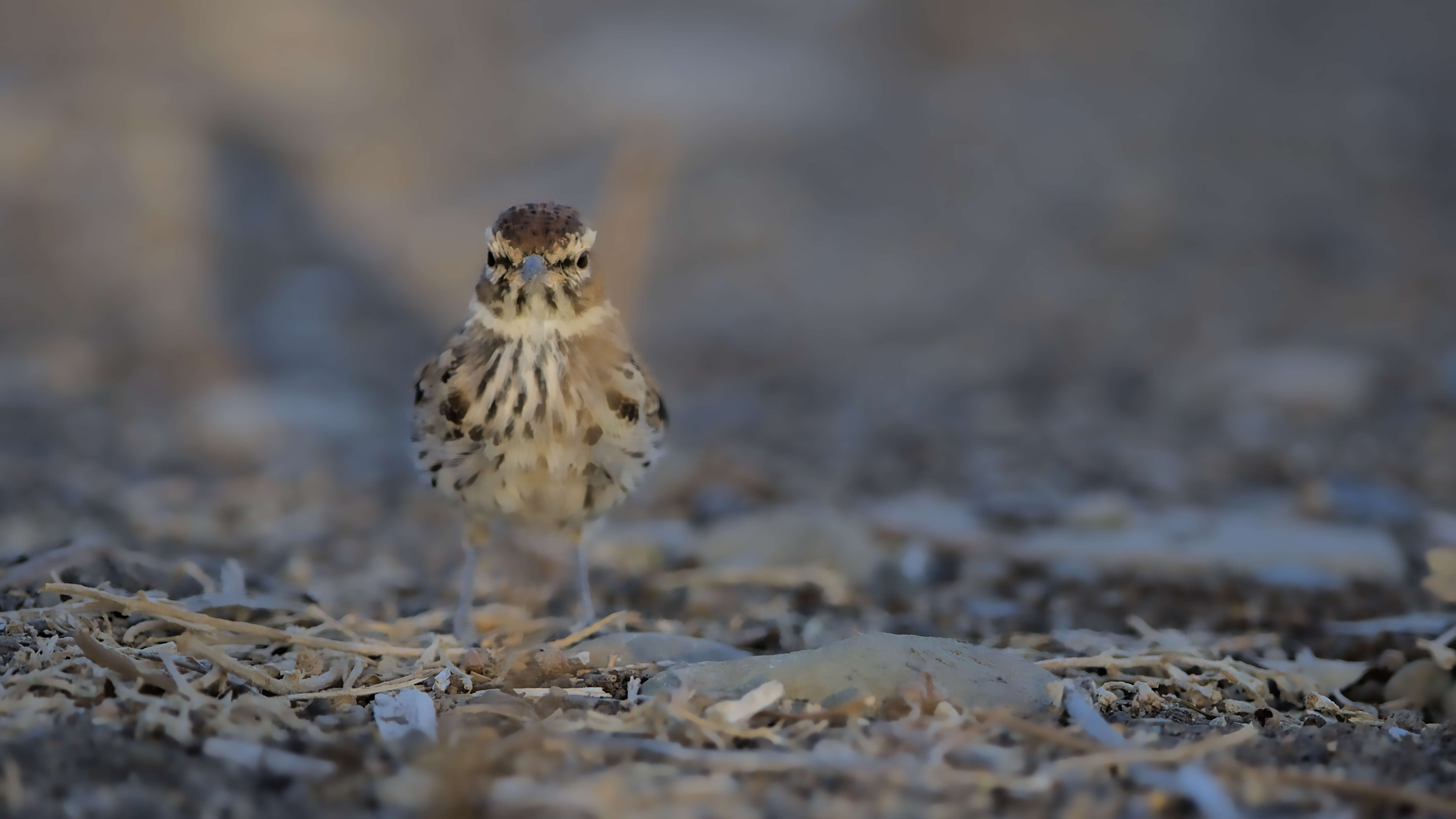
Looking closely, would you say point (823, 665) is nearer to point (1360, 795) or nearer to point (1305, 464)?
point (1360, 795)

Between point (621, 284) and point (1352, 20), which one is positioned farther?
point (1352, 20)

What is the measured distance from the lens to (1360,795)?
2.99m

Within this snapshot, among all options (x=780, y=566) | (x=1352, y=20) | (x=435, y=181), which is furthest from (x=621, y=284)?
(x=1352, y=20)

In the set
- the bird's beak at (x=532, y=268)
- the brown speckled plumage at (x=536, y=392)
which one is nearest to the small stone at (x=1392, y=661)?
the brown speckled plumage at (x=536, y=392)

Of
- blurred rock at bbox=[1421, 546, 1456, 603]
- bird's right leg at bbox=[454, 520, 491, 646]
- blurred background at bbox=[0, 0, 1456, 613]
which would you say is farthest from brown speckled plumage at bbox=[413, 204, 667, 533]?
blurred rock at bbox=[1421, 546, 1456, 603]

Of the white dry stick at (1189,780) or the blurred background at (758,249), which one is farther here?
the blurred background at (758,249)

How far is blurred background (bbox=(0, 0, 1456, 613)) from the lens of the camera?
8.23 metres

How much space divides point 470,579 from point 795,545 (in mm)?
1777

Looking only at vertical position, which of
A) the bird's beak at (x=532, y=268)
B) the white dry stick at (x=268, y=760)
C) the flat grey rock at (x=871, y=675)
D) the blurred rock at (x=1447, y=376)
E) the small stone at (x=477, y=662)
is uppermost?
the blurred rock at (x=1447, y=376)

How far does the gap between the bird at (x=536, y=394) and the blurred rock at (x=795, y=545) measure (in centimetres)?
135

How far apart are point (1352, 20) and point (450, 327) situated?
11891mm

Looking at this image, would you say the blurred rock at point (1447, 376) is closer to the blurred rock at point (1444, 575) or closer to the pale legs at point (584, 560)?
the blurred rock at point (1444, 575)

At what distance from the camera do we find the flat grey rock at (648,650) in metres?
4.21

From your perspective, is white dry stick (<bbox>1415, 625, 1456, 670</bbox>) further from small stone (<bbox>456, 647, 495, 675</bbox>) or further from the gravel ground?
small stone (<bbox>456, 647, 495, 675</bbox>)
